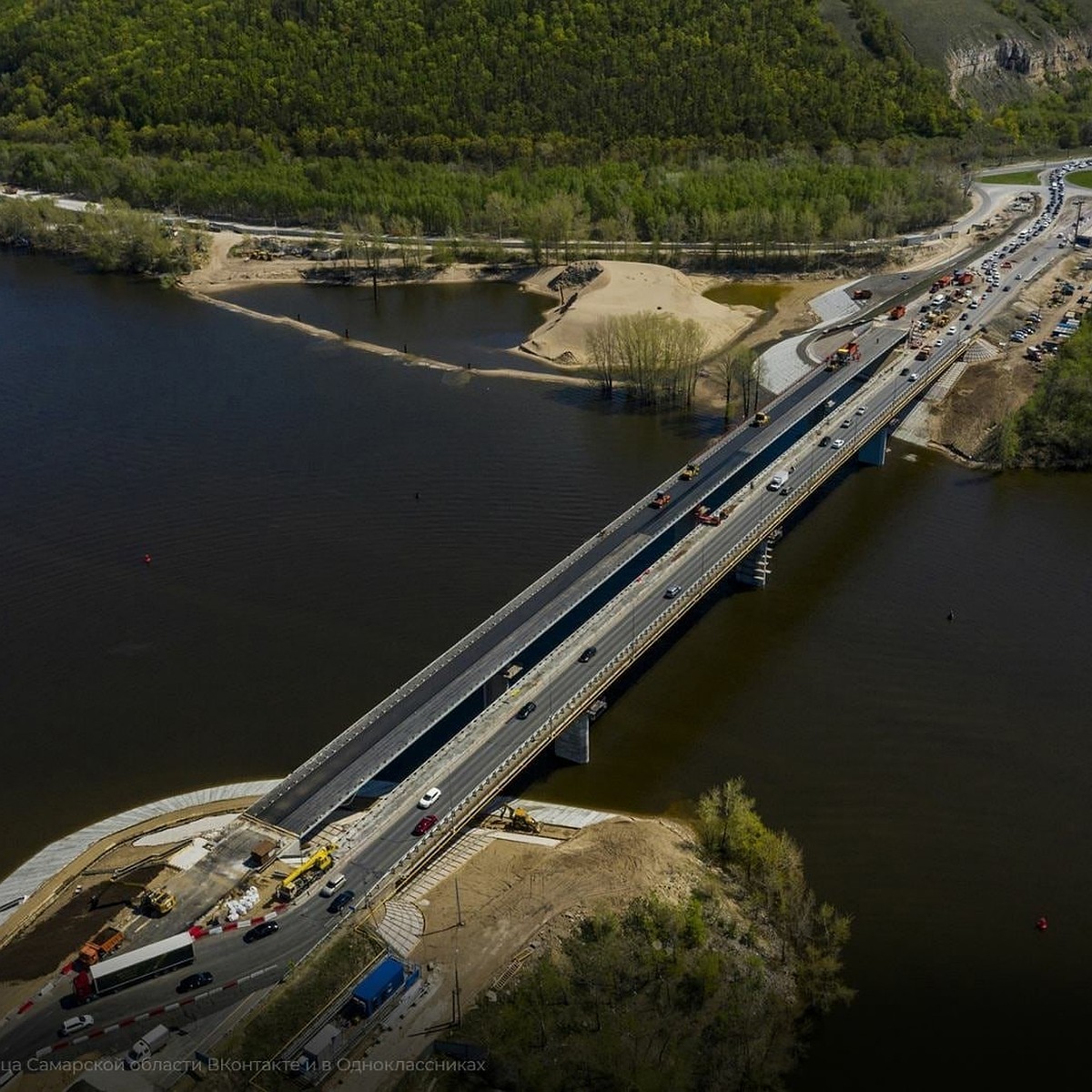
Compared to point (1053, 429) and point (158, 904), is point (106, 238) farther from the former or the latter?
point (158, 904)

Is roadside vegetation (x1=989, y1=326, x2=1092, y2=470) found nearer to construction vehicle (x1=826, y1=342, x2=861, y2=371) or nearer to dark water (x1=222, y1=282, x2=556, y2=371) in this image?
construction vehicle (x1=826, y1=342, x2=861, y2=371)

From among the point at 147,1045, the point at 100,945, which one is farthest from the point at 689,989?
the point at 100,945

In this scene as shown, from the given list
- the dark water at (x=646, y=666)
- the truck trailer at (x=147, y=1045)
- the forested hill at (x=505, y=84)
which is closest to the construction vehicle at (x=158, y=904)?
the truck trailer at (x=147, y=1045)

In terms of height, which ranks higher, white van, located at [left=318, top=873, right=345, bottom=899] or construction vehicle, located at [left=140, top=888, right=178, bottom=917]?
white van, located at [left=318, top=873, right=345, bottom=899]

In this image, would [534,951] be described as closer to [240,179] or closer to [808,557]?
[808,557]

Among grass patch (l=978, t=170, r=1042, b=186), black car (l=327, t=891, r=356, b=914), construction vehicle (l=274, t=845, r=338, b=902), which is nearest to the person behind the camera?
black car (l=327, t=891, r=356, b=914)

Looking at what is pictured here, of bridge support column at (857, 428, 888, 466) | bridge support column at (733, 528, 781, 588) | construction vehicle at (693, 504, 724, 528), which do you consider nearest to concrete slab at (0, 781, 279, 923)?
construction vehicle at (693, 504, 724, 528)
